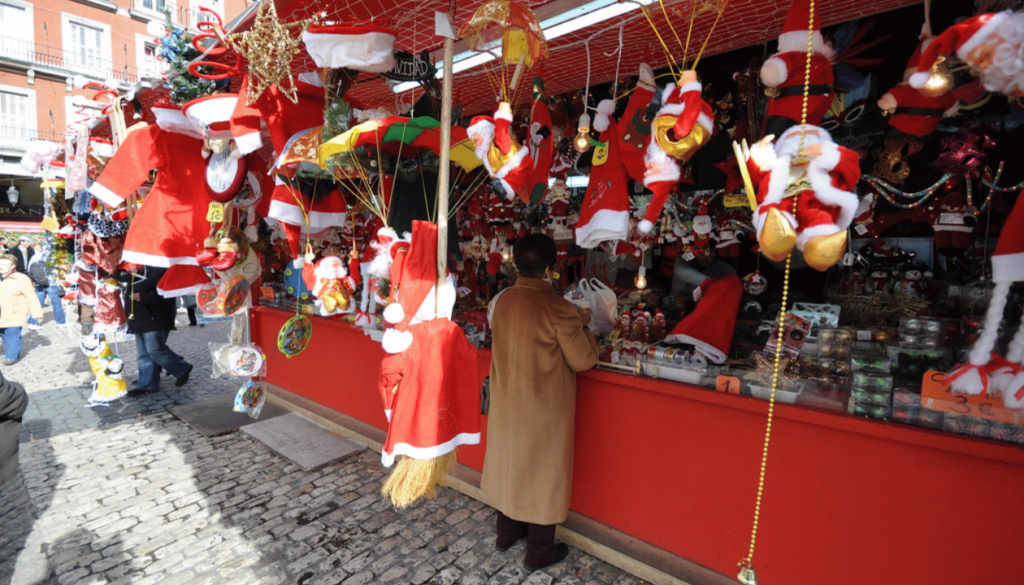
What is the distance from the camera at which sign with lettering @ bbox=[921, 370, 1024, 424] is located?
179 cm

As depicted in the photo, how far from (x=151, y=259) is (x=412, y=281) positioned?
2619mm

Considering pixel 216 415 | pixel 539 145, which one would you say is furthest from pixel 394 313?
pixel 216 415

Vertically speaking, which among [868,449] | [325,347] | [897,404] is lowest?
[325,347]

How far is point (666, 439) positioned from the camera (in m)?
2.68

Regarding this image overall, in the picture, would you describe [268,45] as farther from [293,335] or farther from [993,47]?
[993,47]

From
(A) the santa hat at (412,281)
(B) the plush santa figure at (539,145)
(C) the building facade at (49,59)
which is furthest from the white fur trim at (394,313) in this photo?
(C) the building facade at (49,59)

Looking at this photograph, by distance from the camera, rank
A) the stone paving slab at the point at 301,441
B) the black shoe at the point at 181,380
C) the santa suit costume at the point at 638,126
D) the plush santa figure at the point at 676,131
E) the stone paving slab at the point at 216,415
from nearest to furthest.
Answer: the plush santa figure at the point at 676,131, the santa suit costume at the point at 638,126, the stone paving slab at the point at 301,441, the stone paving slab at the point at 216,415, the black shoe at the point at 181,380

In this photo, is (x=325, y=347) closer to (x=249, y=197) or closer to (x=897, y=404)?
(x=249, y=197)

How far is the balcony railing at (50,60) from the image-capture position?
17280mm

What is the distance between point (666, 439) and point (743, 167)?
1.77 meters

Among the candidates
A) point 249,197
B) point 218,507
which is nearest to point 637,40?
point 249,197

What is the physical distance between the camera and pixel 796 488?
2.27 meters

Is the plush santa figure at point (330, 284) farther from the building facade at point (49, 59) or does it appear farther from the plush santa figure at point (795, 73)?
the building facade at point (49, 59)

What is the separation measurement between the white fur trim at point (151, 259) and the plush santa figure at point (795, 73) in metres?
4.03
